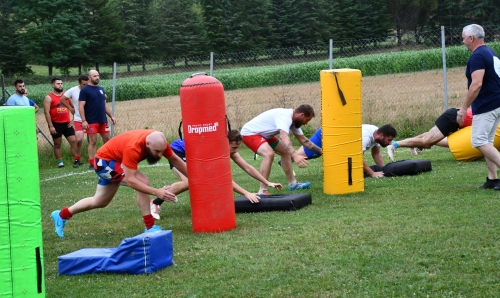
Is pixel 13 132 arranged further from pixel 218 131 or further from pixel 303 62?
pixel 303 62

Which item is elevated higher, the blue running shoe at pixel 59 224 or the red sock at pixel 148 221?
the red sock at pixel 148 221

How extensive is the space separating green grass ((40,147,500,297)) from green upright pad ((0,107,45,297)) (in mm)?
856

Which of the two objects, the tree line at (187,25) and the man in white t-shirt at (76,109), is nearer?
the man in white t-shirt at (76,109)

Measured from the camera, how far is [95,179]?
12680mm

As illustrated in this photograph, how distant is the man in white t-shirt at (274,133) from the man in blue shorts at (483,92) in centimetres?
218

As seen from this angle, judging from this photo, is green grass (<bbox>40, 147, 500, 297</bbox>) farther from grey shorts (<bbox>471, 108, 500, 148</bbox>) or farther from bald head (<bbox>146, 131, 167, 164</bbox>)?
bald head (<bbox>146, 131, 167, 164</bbox>)

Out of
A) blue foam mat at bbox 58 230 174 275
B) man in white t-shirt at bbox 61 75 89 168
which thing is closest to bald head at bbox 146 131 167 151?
blue foam mat at bbox 58 230 174 275

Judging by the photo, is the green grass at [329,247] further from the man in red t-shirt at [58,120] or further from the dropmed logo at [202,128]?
the man in red t-shirt at [58,120]

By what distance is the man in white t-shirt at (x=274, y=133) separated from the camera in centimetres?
939

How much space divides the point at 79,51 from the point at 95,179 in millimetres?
47724

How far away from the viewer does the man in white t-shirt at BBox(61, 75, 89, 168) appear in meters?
14.6

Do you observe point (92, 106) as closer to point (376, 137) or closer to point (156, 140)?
point (376, 137)

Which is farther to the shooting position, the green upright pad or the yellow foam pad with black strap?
the yellow foam pad with black strap

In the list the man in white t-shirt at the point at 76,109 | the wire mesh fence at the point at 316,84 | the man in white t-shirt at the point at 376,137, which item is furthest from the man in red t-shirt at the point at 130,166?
the wire mesh fence at the point at 316,84
